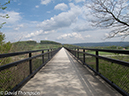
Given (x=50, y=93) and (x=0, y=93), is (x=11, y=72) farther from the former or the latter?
(x=50, y=93)

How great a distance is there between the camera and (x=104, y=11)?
9562 mm

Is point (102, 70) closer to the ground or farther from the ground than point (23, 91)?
farther from the ground

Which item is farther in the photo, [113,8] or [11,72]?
[113,8]

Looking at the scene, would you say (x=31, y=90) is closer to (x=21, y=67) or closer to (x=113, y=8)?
(x=21, y=67)

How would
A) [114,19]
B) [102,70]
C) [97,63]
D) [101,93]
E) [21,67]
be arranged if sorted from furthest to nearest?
[114,19]
[97,63]
[102,70]
[21,67]
[101,93]

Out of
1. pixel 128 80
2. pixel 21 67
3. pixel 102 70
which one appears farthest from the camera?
pixel 102 70

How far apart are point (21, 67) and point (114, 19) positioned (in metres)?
8.42

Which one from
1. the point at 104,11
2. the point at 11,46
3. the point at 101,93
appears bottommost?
the point at 101,93

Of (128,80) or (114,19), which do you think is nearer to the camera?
(128,80)

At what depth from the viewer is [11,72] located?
3.07m

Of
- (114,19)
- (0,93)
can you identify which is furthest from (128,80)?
(114,19)

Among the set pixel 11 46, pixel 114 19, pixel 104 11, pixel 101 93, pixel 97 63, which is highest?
pixel 104 11

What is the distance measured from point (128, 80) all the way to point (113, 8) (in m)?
8.21

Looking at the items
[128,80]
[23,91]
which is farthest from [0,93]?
[128,80]
